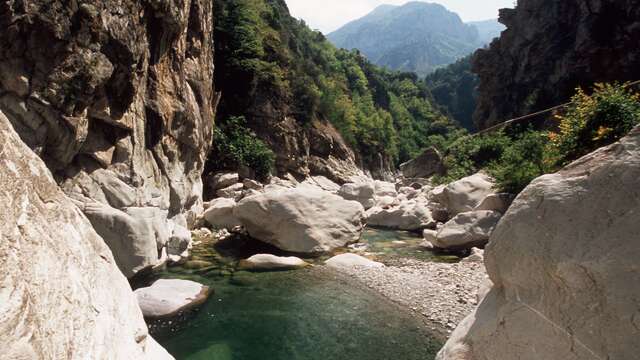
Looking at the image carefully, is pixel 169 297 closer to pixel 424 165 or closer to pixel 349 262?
pixel 349 262

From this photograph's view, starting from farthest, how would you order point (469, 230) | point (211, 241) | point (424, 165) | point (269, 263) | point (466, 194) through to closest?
point (424, 165)
point (466, 194)
point (211, 241)
point (469, 230)
point (269, 263)

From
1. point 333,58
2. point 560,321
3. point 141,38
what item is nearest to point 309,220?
point 141,38

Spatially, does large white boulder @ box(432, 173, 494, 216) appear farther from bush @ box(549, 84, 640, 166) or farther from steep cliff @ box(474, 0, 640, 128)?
steep cliff @ box(474, 0, 640, 128)

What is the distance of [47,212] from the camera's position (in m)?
4.47

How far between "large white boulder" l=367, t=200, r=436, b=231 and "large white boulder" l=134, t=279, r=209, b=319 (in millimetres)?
14527

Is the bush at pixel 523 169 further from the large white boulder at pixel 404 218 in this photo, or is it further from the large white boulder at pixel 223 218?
the large white boulder at pixel 223 218

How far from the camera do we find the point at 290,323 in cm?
1076

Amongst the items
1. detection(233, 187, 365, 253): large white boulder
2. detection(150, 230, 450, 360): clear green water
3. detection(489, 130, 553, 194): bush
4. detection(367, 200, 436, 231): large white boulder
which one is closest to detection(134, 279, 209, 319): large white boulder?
detection(150, 230, 450, 360): clear green water

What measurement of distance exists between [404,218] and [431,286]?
11.6 metres

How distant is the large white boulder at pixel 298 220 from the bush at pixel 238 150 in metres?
14.0

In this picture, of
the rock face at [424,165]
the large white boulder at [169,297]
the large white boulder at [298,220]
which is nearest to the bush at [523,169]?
the large white boulder at [298,220]

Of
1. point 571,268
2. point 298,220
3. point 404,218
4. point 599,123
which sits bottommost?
point 404,218

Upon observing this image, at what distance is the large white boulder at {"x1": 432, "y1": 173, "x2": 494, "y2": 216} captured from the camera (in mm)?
21453

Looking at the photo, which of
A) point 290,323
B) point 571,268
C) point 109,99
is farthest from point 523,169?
point 109,99
